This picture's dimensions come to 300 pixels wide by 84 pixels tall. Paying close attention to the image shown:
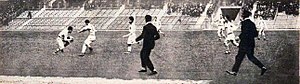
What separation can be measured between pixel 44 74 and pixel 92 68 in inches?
22.2

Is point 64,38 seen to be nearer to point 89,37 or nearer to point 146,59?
point 89,37

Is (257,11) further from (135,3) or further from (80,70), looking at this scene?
(80,70)

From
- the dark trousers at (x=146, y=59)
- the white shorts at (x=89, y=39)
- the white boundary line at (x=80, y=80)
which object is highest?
the white shorts at (x=89, y=39)

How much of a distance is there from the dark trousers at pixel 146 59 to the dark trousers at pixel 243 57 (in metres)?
0.91

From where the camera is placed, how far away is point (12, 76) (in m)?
6.25

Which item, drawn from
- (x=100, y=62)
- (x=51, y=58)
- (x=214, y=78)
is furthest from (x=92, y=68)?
(x=214, y=78)

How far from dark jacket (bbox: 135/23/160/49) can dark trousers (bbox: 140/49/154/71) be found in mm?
62

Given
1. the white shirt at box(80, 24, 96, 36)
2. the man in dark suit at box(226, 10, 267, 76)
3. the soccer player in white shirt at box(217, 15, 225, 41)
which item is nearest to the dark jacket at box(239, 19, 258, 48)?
the man in dark suit at box(226, 10, 267, 76)

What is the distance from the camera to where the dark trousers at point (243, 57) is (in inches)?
226

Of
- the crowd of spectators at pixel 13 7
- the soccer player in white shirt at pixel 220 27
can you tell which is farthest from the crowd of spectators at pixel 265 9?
the crowd of spectators at pixel 13 7

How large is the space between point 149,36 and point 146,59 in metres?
0.26

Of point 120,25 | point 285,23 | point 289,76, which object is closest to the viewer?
point 289,76

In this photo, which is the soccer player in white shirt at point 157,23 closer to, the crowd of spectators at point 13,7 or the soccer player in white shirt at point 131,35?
the soccer player in white shirt at point 131,35

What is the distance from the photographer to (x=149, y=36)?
601 cm
